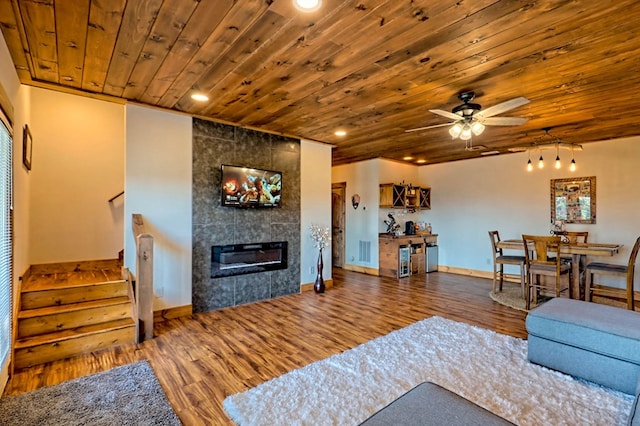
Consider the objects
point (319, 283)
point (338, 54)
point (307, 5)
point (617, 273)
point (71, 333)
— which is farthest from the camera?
point (319, 283)

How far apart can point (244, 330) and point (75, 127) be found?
3.97 metres

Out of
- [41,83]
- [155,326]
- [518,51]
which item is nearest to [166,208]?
[155,326]

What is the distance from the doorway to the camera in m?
7.74

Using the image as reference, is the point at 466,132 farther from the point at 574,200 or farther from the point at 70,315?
the point at 70,315

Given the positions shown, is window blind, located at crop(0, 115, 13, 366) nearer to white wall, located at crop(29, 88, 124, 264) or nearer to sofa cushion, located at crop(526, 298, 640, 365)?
white wall, located at crop(29, 88, 124, 264)

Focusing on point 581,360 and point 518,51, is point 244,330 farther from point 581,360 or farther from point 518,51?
point 518,51

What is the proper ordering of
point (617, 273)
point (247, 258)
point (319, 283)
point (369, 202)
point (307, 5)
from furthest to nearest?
point (369, 202) < point (319, 283) < point (247, 258) < point (617, 273) < point (307, 5)

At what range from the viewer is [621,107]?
Result: 12.2 ft

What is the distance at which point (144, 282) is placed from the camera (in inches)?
129

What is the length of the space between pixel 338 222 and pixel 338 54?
18.2ft

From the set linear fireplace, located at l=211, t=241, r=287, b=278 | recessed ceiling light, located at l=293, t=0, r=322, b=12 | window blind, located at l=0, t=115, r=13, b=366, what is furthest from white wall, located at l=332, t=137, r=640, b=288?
window blind, located at l=0, t=115, r=13, b=366

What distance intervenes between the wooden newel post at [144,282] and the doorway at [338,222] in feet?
15.9

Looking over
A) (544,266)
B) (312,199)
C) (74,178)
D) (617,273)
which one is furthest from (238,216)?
(617,273)

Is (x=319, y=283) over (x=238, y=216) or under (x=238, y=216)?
under
